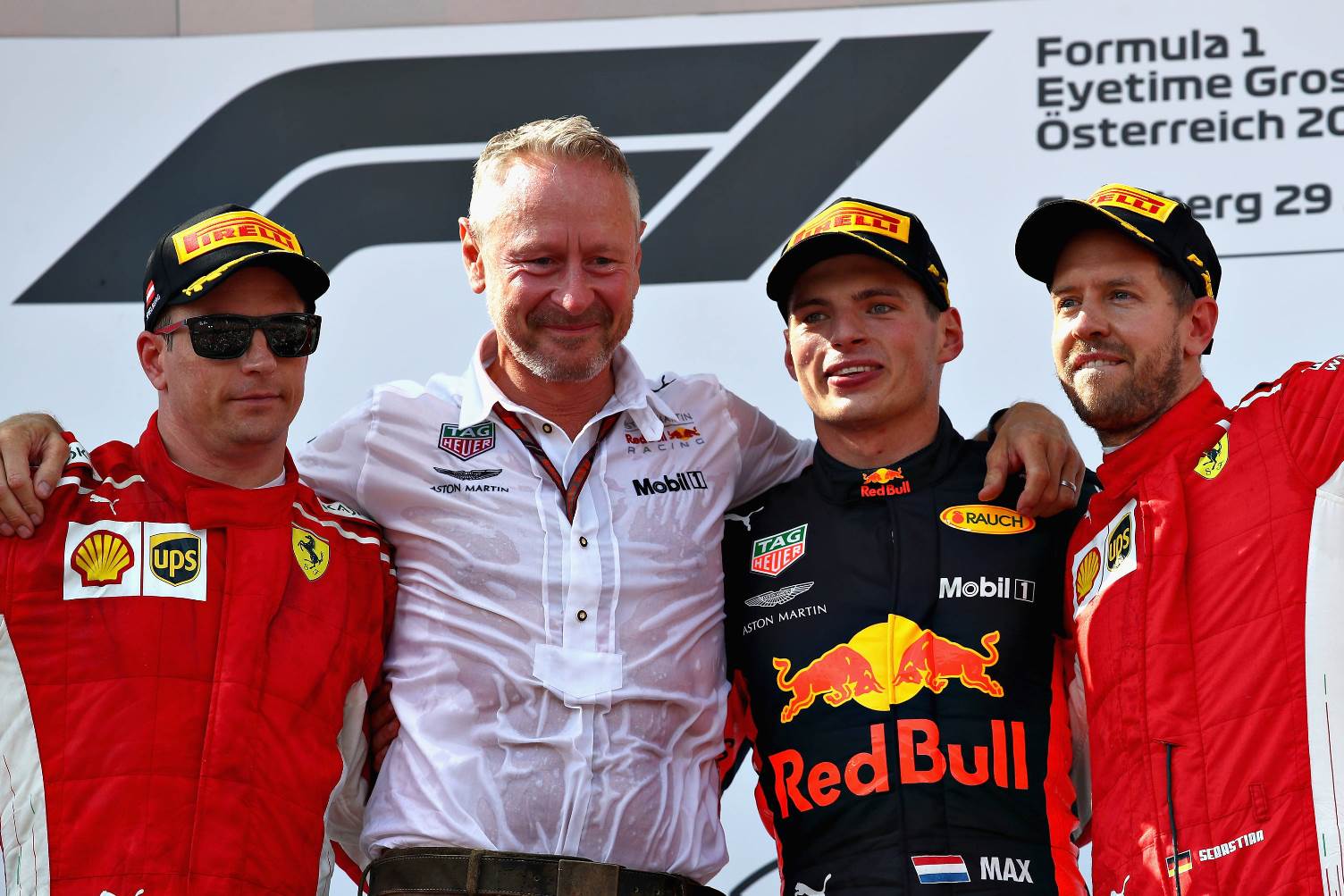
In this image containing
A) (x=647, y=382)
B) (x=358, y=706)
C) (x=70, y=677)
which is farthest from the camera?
(x=647, y=382)

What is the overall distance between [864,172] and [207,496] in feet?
5.37

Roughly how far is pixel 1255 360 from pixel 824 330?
1.14 metres

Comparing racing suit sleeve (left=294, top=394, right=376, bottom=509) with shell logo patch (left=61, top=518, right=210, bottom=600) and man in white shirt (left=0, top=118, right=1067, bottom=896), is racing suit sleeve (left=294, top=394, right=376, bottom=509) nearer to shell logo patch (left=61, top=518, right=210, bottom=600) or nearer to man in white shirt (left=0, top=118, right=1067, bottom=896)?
man in white shirt (left=0, top=118, right=1067, bottom=896)

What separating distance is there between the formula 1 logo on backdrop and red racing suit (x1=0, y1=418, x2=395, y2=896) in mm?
1177

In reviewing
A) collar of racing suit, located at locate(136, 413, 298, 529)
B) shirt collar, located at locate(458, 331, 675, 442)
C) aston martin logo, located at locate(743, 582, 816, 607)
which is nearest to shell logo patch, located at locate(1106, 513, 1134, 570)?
aston martin logo, located at locate(743, 582, 816, 607)

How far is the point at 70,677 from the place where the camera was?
2.06 metres

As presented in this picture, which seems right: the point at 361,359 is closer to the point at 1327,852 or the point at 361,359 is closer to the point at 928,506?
the point at 928,506

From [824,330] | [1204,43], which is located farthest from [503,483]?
[1204,43]

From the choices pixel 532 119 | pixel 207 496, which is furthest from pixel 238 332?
pixel 532 119

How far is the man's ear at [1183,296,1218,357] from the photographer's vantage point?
2.27 meters

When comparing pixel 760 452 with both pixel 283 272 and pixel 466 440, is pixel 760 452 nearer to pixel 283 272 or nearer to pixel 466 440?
pixel 466 440

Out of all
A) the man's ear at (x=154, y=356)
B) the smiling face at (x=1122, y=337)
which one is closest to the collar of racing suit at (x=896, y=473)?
the smiling face at (x=1122, y=337)

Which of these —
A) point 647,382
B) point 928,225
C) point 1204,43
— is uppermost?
point 1204,43

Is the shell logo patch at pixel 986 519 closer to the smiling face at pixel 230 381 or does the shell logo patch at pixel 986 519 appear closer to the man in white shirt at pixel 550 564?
the man in white shirt at pixel 550 564
